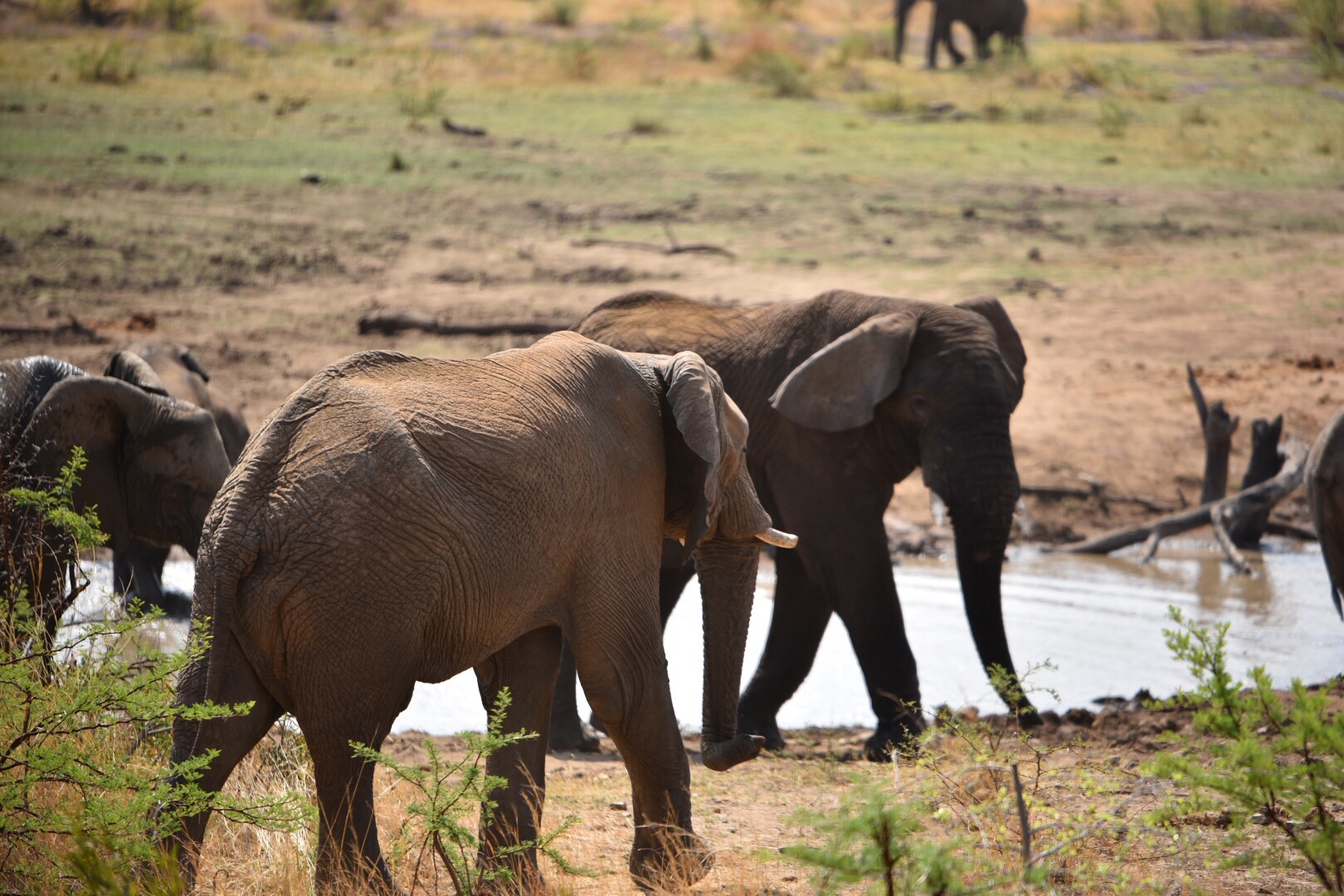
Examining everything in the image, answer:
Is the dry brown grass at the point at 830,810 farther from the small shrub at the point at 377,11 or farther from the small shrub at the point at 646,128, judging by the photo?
the small shrub at the point at 377,11

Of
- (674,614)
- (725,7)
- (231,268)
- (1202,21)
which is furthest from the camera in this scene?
(725,7)

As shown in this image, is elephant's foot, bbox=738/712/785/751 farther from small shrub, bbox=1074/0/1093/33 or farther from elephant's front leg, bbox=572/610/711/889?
small shrub, bbox=1074/0/1093/33

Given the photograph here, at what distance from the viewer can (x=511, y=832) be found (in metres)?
4.34

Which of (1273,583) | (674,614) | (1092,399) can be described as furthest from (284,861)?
(1092,399)

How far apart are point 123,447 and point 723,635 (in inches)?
119

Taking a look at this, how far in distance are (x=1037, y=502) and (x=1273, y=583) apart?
1697mm

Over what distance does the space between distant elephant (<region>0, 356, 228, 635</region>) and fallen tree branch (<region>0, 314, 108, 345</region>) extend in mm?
5332

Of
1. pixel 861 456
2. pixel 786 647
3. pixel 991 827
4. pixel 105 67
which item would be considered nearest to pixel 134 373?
pixel 786 647

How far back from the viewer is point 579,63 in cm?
2184

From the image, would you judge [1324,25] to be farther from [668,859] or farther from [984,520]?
[668,859]

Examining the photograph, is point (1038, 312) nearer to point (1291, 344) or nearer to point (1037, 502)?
point (1291, 344)

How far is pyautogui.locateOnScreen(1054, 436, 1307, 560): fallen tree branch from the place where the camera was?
386 inches

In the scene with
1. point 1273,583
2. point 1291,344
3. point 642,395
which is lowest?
point 1273,583

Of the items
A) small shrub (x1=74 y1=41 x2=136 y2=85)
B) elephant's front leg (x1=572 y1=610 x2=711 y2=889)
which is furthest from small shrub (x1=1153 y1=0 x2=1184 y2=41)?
elephant's front leg (x1=572 y1=610 x2=711 y2=889)
